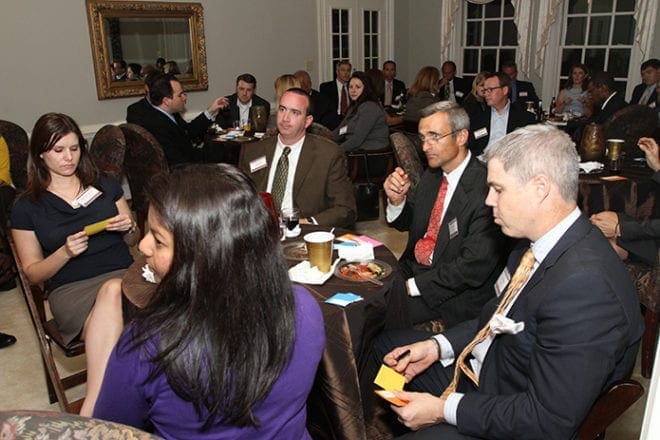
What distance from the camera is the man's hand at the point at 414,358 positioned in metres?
1.82

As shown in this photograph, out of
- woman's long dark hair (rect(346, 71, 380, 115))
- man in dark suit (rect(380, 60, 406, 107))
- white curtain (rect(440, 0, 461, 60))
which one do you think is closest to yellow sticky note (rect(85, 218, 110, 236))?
woman's long dark hair (rect(346, 71, 380, 115))

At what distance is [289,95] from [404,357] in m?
1.76

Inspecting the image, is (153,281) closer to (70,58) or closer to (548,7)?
(70,58)

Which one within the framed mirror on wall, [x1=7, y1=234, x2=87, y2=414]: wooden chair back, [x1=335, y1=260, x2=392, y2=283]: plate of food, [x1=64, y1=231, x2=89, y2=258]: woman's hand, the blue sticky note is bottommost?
[x1=7, y1=234, x2=87, y2=414]: wooden chair back

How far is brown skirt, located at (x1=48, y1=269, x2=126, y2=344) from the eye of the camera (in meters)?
2.24

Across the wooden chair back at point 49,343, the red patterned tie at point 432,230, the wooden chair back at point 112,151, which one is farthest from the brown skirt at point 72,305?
the wooden chair back at point 112,151

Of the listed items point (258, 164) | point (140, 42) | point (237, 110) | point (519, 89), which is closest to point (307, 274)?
point (258, 164)

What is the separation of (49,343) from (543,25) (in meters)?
7.78

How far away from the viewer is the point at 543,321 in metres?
1.29

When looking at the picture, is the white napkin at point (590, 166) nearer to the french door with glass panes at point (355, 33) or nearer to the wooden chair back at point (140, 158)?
the wooden chair back at point (140, 158)

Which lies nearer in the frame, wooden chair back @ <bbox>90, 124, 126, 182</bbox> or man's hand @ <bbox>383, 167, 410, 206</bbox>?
man's hand @ <bbox>383, 167, 410, 206</bbox>

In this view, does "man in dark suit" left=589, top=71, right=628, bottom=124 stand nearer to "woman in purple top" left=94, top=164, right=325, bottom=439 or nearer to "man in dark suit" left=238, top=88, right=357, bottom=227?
"man in dark suit" left=238, top=88, right=357, bottom=227

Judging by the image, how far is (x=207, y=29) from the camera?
670 centimetres

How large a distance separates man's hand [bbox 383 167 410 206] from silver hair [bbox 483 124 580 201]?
42.4 inches
